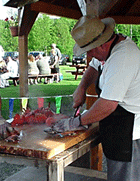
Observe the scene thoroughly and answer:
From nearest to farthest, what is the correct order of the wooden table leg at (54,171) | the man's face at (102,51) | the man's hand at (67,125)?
the wooden table leg at (54,171)
the man's face at (102,51)
the man's hand at (67,125)

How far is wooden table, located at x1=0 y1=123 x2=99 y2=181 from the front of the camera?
1759 mm

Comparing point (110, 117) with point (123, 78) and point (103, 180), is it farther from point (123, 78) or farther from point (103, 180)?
point (103, 180)

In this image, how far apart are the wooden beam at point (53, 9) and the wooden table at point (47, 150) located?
11.0 feet

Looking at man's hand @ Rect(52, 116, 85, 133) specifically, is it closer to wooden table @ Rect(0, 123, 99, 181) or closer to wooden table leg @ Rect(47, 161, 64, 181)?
wooden table @ Rect(0, 123, 99, 181)

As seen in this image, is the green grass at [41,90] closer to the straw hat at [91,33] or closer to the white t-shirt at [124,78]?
the straw hat at [91,33]

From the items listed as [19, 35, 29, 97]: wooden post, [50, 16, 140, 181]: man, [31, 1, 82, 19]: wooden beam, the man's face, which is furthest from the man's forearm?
[19, 35, 29, 97]: wooden post

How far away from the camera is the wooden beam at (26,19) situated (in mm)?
5070

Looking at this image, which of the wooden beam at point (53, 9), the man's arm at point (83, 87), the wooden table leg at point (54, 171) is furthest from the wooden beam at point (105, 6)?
the wooden beam at point (53, 9)

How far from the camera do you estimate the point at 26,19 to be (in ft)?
17.5

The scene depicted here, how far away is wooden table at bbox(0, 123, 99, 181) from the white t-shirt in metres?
0.42

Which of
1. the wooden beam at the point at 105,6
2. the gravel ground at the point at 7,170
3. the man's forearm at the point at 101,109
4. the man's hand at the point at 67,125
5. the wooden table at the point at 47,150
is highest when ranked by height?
the wooden beam at the point at 105,6

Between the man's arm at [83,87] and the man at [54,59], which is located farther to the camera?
the man at [54,59]

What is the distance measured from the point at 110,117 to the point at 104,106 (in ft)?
0.62

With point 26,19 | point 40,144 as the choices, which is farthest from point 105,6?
point 26,19
